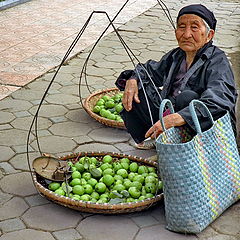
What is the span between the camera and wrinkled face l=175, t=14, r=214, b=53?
3326 mm

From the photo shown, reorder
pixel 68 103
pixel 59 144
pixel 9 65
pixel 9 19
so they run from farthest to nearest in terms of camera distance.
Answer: pixel 9 19 < pixel 9 65 < pixel 68 103 < pixel 59 144

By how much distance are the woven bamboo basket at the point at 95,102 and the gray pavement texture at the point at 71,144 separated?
0.25 ft

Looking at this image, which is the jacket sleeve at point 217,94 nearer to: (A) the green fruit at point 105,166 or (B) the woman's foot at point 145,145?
(A) the green fruit at point 105,166

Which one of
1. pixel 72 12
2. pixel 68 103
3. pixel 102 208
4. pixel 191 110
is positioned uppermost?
pixel 191 110

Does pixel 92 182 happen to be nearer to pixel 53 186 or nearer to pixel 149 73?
pixel 53 186

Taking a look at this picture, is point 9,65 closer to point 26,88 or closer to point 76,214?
point 26,88

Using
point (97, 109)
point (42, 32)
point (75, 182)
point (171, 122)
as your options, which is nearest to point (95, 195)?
point (75, 182)

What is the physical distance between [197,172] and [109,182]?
71cm

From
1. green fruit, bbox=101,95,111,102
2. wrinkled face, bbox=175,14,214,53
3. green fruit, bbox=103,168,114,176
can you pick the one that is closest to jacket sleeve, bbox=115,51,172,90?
wrinkled face, bbox=175,14,214,53

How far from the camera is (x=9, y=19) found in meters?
8.36

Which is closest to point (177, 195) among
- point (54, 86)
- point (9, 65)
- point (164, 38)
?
point (54, 86)

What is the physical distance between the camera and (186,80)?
11.3ft

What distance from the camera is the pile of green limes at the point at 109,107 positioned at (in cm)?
447

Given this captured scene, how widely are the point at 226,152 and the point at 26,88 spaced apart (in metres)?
2.76
